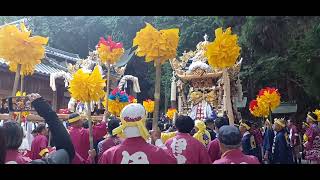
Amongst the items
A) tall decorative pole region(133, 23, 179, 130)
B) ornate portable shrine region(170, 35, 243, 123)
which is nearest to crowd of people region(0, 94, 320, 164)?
tall decorative pole region(133, 23, 179, 130)

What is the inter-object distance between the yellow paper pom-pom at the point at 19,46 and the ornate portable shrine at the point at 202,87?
7878 millimetres

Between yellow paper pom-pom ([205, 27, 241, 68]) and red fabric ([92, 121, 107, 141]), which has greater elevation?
yellow paper pom-pom ([205, 27, 241, 68])

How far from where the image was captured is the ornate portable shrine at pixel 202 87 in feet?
40.7

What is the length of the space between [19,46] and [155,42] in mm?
1552

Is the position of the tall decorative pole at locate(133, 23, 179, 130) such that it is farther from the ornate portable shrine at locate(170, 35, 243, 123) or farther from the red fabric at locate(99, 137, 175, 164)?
the ornate portable shrine at locate(170, 35, 243, 123)

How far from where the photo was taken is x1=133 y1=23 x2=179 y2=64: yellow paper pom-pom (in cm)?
486

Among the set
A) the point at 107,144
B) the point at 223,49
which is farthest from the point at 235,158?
the point at 107,144

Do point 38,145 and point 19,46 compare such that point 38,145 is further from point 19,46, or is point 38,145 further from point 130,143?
point 130,143

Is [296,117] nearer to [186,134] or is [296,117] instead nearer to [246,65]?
[246,65]

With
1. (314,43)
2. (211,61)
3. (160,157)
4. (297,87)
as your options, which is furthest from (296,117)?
(160,157)

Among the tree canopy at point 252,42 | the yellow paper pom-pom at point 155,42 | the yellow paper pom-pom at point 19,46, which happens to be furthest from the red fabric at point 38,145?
the tree canopy at point 252,42

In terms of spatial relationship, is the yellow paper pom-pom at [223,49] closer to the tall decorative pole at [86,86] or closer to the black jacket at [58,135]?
the tall decorative pole at [86,86]

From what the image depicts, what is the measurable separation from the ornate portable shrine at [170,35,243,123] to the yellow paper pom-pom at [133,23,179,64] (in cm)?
730
